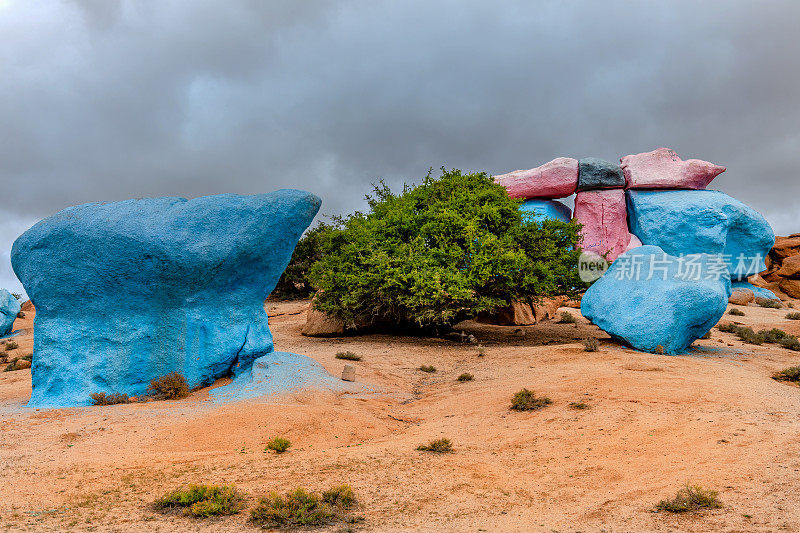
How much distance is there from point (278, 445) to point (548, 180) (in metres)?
22.7

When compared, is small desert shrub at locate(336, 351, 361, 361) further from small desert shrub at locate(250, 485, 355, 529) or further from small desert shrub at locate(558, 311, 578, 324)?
small desert shrub at locate(558, 311, 578, 324)

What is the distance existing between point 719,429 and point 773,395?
2254 mm

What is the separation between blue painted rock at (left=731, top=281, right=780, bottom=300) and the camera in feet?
88.3

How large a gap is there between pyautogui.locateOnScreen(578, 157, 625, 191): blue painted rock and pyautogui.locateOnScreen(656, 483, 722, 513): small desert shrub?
2354cm

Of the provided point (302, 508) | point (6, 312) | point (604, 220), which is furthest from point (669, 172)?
point (6, 312)

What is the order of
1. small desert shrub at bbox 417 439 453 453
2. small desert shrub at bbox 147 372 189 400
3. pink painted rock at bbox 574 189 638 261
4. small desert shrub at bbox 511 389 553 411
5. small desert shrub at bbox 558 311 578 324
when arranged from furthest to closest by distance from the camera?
1. pink painted rock at bbox 574 189 638 261
2. small desert shrub at bbox 558 311 578 324
3. small desert shrub at bbox 147 372 189 400
4. small desert shrub at bbox 511 389 553 411
5. small desert shrub at bbox 417 439 453 453

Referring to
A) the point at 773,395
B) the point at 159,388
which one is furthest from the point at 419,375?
the point at 773,395

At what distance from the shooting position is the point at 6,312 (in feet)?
73.4

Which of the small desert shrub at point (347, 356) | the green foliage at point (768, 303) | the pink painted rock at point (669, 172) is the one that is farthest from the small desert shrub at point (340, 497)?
the green foliage at point (768, 303)

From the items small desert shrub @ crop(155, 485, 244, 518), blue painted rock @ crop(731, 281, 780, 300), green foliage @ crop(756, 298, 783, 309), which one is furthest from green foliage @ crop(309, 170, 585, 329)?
blue painted rock @ crop(731, 281, 780, 300)

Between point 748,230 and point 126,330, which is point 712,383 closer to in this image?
point 126,330

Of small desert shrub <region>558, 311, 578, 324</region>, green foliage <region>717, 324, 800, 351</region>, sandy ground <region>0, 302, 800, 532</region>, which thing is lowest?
sandy ground <region>0, 302, 800, 532</region>

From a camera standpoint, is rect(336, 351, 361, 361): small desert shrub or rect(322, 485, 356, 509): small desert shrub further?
rect(336, 351, 361, 361): small desert shrub

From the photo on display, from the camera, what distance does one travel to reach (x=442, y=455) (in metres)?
5.35
